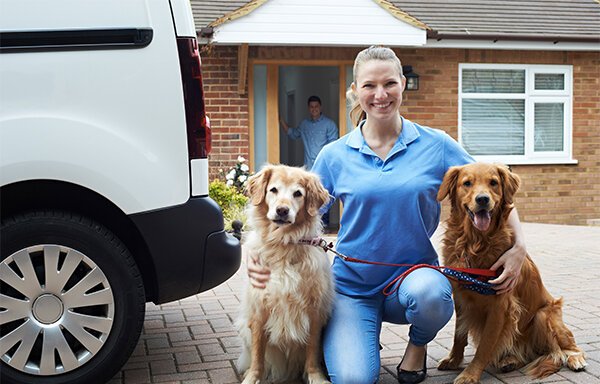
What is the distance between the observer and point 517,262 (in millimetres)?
3559

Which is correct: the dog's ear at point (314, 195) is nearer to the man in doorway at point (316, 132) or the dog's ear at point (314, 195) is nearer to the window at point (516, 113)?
the man in doorway at point (316, 132)

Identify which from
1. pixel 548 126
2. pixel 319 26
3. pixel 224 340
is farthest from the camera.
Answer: pixel 548 126

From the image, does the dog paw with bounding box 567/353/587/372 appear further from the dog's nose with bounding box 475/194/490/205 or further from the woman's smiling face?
the woman's smiling face

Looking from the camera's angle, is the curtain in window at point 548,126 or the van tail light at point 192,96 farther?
the curtain in window at point 548,126

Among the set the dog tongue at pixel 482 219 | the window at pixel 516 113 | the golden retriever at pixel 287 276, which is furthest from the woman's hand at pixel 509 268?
the window at pixel 516 113

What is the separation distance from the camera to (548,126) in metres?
13.3

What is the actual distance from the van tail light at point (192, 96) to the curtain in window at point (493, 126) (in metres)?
10.1

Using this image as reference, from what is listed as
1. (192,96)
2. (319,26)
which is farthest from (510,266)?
(319,26)

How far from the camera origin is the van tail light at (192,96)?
3.46m

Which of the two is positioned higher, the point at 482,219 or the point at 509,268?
the point at 482,219

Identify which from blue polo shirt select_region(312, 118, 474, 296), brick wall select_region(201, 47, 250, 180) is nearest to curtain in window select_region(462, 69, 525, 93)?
brick wall select_region(201, 47, 250, 180)

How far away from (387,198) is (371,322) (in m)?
0.70

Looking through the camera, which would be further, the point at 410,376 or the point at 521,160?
the point at 521,160

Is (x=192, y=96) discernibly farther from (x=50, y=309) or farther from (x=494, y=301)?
(x=494, y=301)
